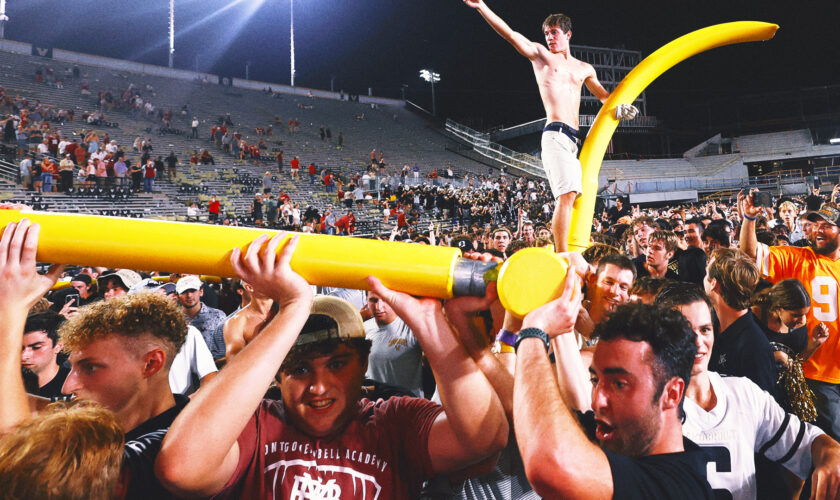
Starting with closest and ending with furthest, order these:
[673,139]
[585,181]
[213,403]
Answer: [213,403] < [585,181] < [673,139]

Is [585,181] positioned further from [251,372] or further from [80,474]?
[80,474]

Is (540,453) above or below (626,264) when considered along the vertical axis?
A: below

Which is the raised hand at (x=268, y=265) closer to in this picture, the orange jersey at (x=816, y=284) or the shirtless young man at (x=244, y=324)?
the shirtless young man at (x=244, y=324)

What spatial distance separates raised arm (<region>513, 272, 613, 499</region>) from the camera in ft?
4.12

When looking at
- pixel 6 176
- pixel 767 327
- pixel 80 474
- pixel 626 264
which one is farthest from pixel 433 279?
pixel 6 176

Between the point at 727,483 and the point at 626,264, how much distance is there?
1.31 m

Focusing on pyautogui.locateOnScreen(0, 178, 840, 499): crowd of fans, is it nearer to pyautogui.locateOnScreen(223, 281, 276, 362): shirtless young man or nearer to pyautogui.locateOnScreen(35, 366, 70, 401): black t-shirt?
pyautogui.locateOnScreen(223, 281, 276, 362): shirtless young man

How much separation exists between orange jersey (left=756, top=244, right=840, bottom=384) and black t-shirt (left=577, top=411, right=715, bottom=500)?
2.98 metres

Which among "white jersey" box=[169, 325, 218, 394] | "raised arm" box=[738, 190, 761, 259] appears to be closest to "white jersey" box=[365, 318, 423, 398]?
"white jersey" box=[169, 325, 218, 394]

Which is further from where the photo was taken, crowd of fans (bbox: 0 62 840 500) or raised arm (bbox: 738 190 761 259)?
raised arm (bbox: 738 190 761 259)

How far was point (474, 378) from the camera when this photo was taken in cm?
125

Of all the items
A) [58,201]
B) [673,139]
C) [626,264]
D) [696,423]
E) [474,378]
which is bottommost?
[696,423]

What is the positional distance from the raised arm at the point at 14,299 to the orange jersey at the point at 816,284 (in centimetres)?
465

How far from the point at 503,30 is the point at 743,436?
3179 mm
